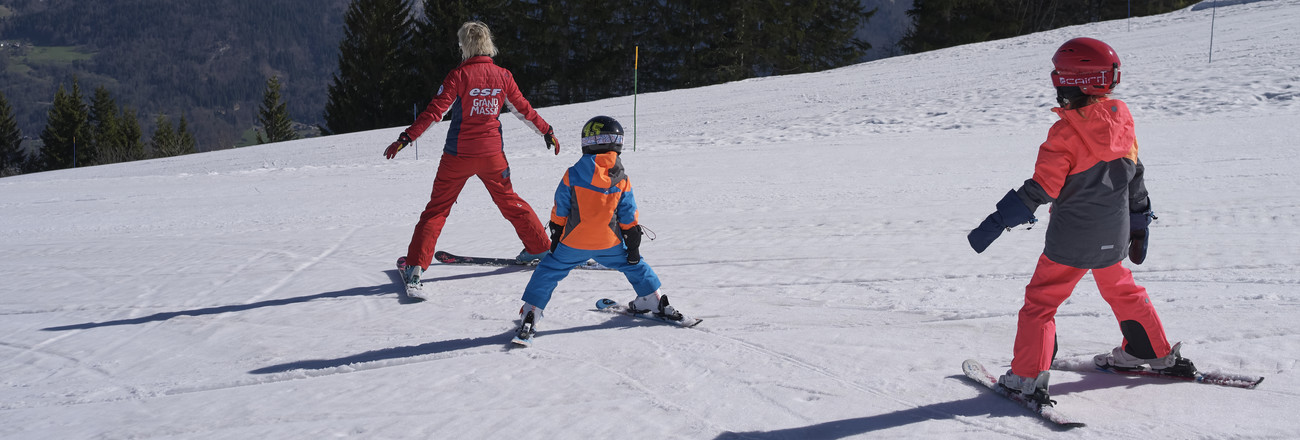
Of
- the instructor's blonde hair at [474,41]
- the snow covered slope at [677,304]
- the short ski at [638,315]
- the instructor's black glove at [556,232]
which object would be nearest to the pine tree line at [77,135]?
the snow covered slope at [677,304]

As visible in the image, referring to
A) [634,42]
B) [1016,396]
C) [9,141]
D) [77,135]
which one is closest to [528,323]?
[1016,396]

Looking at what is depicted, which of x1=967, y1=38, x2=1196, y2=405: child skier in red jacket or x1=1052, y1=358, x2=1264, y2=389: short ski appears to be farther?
x1=1052, y1=358, x2=1264, y2=389: short ski

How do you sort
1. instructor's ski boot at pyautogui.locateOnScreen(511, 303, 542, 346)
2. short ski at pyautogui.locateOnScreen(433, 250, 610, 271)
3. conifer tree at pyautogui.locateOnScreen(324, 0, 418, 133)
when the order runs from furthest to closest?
conifer tree at pyautogui.locateOnScreen(324, 0, 418, 133)
short ski at pyautogui.locateOnScreen(433, 250, 610, 271)
instructor's ski boot at pyautogui.locateOnScreen(511, 303, 542, 346)

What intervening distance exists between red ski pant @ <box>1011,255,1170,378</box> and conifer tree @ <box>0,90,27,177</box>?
3011 inches

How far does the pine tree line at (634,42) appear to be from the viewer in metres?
36.8

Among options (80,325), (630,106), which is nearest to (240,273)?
(80,325)

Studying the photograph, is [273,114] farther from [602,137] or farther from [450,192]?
[602,137]

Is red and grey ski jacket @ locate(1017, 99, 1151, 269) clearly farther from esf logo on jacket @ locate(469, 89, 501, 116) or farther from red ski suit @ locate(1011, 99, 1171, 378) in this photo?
esf logo on jacket @ locate(469, 89, 501, 116)

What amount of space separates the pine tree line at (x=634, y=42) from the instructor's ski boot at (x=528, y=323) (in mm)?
32002

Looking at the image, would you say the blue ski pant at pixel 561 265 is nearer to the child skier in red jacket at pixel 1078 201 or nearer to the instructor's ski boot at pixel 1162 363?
the child skier in red jacket at pixel 1078 201

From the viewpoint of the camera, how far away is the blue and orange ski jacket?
417 cm

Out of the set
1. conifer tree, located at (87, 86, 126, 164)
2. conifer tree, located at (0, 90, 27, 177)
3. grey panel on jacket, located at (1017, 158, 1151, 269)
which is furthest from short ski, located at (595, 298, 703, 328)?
conifer tree, located at (0, 90, 27, 177)

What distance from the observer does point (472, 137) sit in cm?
555

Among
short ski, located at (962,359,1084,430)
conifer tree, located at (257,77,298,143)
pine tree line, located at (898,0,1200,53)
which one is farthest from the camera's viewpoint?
conifer tree, located at (257,77,298,143)
